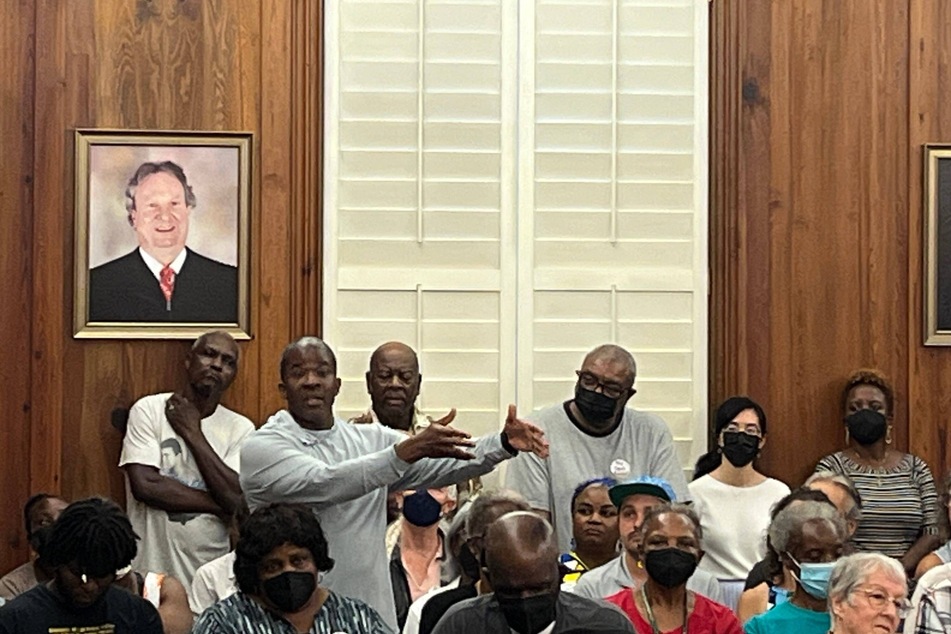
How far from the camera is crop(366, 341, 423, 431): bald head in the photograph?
657 centimetres

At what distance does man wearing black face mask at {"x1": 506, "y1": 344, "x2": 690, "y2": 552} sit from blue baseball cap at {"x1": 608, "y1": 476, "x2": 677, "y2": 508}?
569 mm

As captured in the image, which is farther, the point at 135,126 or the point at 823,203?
the point at 823,203

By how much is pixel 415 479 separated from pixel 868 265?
3.20 meters

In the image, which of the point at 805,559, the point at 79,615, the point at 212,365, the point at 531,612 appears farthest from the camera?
the point at 212,365

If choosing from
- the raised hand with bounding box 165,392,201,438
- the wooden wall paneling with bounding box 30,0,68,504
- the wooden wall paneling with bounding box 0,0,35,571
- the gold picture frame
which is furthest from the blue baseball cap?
the wooden wall paneling with bounding box 0,0,35,571

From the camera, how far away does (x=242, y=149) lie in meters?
7.42

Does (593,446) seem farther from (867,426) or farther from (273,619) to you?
(273,619)

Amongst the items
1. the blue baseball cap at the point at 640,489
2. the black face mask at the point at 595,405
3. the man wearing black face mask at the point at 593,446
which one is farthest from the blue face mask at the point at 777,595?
the black face mask at the point at 595,405

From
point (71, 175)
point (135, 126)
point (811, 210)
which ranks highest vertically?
point (135, 126)

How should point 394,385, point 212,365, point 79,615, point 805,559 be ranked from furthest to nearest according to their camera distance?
1. point 212,365
2. point 394,385
3. point 805,559
4. point 79,615

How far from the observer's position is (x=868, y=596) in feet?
15.6

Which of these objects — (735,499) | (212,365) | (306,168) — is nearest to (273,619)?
(735,499)

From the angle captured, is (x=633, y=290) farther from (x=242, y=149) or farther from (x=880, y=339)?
(x=242, y=149)

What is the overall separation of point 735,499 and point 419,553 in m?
1.37
